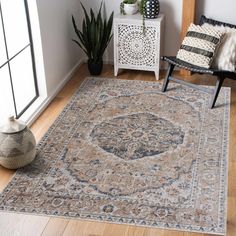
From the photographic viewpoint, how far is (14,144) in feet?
9.22

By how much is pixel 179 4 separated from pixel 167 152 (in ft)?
5.98

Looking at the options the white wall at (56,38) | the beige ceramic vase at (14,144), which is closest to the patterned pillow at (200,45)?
the white wall at (56,38)

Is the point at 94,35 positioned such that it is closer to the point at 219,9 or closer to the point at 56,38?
the point at 56,38

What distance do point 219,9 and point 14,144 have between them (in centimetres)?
247

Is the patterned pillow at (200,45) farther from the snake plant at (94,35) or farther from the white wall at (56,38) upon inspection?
the white wall at (56,38)

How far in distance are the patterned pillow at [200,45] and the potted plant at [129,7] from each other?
2.22 ft

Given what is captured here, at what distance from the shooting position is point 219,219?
2.45 metres

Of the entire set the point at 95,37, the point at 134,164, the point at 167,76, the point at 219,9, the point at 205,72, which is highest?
the point at 219,9

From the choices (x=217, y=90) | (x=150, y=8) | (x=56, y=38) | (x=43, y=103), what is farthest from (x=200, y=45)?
(x=43, y=103)

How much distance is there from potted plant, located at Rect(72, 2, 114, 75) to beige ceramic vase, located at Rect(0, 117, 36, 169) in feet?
5.32

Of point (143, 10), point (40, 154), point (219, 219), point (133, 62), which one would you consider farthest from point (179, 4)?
point (219, 219)

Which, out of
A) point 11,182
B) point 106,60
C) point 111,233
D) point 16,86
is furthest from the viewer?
point 106,60

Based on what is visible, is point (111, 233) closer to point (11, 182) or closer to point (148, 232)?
point (148, 232)

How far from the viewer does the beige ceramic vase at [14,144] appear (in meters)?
2.81
